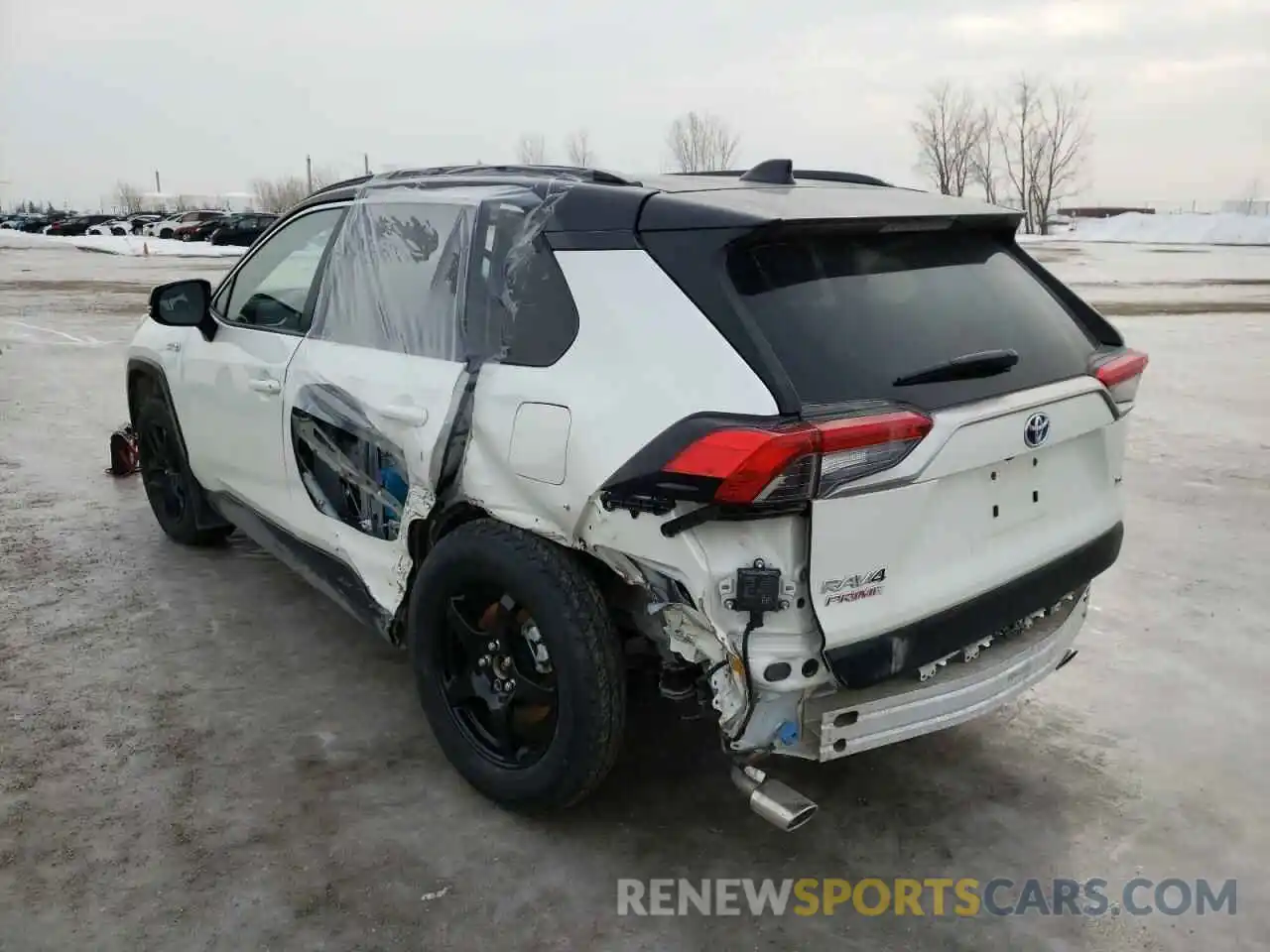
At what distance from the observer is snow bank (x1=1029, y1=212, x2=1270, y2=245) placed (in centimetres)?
5803

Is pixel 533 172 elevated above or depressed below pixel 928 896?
above

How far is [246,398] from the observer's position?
13.5ft

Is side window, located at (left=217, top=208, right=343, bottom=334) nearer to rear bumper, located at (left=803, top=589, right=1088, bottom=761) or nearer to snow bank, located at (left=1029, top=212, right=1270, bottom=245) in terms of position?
rear bumper, located at (left=803, top=589, right=1088, bottom=761)

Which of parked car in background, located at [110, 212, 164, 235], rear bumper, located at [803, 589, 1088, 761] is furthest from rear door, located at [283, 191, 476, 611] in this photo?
parked car in background, located at [110, 212, 164, 235]

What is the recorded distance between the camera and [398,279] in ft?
11.2

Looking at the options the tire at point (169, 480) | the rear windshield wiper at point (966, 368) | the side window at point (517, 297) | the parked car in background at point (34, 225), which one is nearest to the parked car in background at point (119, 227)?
the parked car in background at point (34, 225)

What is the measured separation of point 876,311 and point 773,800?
1.26 m

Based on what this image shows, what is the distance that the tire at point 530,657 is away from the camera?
8.75 ft

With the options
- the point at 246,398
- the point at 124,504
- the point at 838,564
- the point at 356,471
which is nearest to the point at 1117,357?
the point at 838,564

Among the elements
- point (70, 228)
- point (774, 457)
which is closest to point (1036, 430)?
point (774, 457)

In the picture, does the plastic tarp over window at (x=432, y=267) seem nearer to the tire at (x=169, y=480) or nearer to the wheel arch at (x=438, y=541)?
the wheel arch at (x=438, y=541)

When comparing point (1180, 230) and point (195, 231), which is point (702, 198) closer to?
point (195, 231)

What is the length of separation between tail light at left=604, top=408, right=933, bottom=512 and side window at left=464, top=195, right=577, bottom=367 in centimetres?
56

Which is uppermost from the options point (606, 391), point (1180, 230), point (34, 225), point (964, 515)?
point (34, 225)
